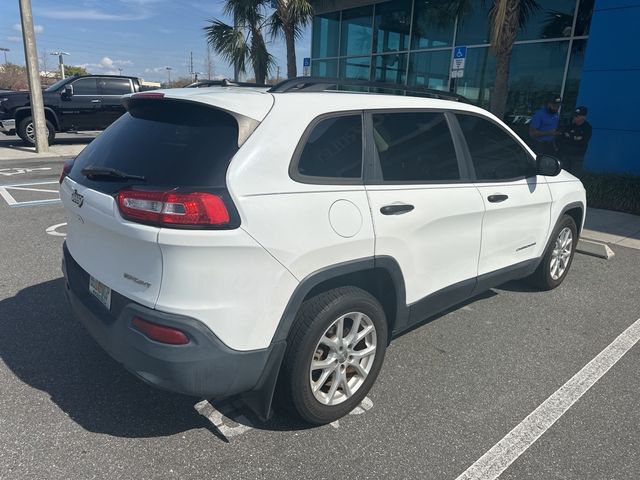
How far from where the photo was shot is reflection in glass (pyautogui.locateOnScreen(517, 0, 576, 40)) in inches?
445

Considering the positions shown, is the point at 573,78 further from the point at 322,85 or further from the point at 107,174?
the point at 107,174

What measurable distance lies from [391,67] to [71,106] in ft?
32.8

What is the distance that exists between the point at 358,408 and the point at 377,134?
1556 mm

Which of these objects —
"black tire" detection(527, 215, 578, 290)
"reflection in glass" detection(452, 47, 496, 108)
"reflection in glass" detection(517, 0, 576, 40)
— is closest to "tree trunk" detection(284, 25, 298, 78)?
"reflection in glass" detection(452, 47, 496, 108)

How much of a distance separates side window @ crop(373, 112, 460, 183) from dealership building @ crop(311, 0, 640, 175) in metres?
4.04

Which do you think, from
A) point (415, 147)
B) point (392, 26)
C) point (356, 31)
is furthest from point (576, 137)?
point (356, 31)

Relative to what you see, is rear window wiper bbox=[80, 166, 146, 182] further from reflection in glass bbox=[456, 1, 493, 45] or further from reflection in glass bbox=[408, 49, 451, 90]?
reflection in glass bbox=[408, 49, 451, 90]

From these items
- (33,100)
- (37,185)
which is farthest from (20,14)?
(37,185)

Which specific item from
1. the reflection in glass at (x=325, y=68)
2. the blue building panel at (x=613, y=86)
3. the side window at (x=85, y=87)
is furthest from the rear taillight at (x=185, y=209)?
the reflection in glass at (x=325, y=68)

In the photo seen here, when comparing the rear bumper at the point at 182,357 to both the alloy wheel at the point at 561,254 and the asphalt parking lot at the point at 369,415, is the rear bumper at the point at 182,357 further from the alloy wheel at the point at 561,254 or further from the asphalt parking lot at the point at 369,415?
the alloy wheel at the point at 561,254

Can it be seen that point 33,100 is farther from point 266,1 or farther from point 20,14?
point 266,1

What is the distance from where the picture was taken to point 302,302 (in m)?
2.38

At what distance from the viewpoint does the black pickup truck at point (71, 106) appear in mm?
13680

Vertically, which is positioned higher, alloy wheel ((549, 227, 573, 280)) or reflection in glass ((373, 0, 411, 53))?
reflection in glass ((373, 0, 411, 53))
